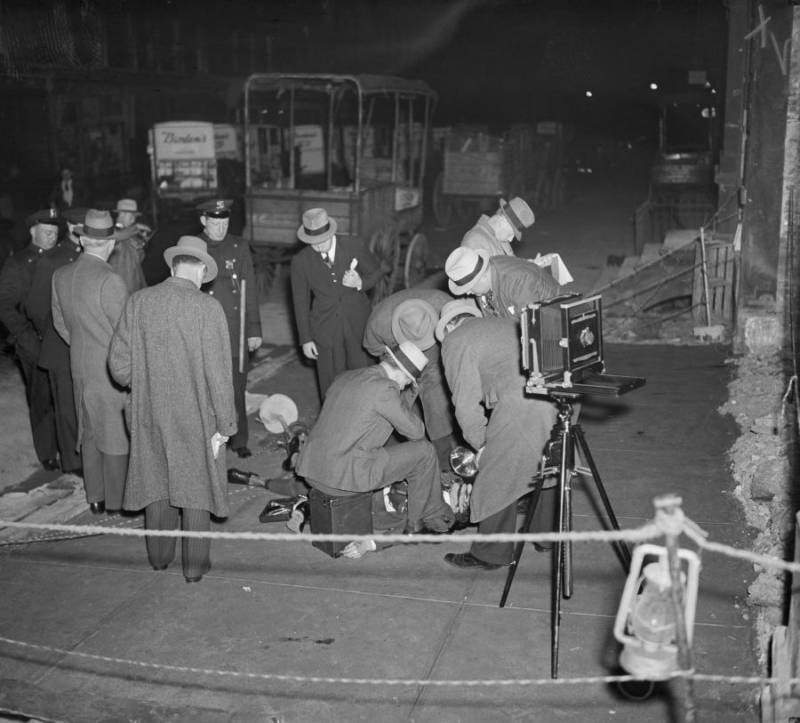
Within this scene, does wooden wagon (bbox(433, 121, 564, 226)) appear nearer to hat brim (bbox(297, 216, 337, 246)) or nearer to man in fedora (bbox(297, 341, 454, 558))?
hat brim (bbox(297, 216, 337, 246))

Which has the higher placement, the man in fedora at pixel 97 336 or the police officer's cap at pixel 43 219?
the police officer's cap at pixel 43 219

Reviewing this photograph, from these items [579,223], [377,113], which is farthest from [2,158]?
[579,223]

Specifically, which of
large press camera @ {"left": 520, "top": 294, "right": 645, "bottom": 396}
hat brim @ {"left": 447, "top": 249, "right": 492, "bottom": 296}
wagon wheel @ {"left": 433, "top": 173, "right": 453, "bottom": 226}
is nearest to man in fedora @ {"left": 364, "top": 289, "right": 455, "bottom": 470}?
hat brim @ {"left": 447, "top": 249, "right": 492, "bottom": 296}

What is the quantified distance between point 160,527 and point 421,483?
1498mm

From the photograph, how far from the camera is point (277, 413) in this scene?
7.83 meters

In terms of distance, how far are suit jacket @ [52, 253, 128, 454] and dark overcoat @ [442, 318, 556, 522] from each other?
7.11 ft

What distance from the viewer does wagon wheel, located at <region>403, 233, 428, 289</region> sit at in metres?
13.3

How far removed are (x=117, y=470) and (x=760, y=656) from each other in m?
3.84

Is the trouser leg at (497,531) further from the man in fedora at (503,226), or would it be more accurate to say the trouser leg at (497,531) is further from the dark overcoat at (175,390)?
the man in fedora at (503,226)

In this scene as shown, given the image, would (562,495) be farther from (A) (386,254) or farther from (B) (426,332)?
(A) (386,254)

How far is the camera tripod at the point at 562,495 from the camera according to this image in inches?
167

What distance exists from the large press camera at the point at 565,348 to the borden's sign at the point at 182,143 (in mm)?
13865

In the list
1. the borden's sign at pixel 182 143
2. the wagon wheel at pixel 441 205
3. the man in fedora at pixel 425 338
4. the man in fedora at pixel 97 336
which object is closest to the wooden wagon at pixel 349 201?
the borden's sign at pixel 182 143

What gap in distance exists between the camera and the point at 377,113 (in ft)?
72.6
